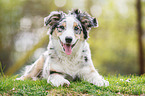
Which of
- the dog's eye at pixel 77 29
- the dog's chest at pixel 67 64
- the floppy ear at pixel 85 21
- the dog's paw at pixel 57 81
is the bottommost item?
the dog's paw at pixel 57 81

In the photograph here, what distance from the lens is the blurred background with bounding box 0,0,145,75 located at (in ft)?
42.3

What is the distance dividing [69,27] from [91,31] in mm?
8770

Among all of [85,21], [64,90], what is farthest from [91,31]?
[64,90]

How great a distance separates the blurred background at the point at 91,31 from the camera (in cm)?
1291

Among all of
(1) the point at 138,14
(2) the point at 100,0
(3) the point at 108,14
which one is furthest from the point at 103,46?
(1) the point at 138,14

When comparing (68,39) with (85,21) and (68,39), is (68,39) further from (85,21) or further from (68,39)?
(85,21)

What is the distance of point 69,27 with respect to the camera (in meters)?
4.77

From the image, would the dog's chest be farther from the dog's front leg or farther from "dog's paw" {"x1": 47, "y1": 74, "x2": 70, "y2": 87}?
"dog's paw" {"x1": 47, "y1": 74, "x2": 70, "y2": 87}

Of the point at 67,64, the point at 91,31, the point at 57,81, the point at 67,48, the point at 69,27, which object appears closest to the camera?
the point at 57,81

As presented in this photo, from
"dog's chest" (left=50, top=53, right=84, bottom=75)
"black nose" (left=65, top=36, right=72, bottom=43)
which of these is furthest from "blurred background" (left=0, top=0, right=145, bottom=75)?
"black nose" (left=65, top=36, right=72, bottom=43)

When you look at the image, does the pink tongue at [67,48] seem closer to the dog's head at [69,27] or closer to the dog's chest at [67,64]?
the dog's head at [69,27]

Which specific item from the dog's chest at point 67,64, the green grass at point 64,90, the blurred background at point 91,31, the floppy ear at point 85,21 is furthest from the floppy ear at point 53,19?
the blurred background at point 91,31

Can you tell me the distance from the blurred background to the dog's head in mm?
5666

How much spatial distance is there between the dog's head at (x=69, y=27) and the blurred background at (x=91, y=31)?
5666 mm
